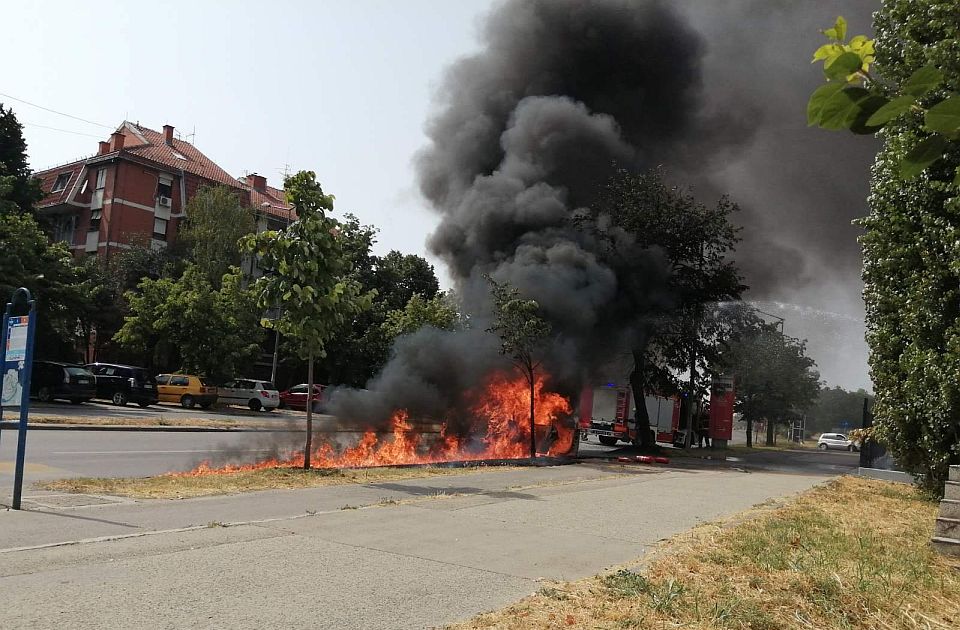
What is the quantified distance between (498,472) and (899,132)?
8013 mm

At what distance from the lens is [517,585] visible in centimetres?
489

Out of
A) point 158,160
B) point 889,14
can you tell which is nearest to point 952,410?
point 889,14

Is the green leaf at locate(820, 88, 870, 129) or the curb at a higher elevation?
the green leaf at locate(820, 88, 870, 129)

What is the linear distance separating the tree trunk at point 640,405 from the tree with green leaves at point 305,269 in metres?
15.9

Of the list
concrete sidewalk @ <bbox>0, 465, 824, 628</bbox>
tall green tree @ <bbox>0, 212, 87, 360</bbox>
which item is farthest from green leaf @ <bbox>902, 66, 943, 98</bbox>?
tall green tree @ <bbox>0, 212, 87, 360</bbox>

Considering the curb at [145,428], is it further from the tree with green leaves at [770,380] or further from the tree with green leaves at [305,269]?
the tree with green leaves at [770,380]

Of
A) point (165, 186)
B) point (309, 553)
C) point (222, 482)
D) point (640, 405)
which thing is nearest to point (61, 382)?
point (222, 482)

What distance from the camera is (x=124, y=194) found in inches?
1738

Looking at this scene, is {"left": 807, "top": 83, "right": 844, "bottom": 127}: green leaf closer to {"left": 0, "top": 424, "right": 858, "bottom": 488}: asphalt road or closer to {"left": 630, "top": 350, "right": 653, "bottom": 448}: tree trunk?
{"left": 0, "top": 424, "right": 858, "bottom": 488}: asphalt road

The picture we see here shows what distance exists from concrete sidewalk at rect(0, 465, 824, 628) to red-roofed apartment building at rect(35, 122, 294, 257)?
37920 mm

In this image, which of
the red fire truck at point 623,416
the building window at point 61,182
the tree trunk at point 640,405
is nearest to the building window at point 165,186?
the building window at point 61,182

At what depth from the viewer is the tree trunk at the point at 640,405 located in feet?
83.4

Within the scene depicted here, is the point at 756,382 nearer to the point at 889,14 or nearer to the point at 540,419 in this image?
the point at 540,419

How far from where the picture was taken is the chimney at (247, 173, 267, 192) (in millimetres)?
54744
